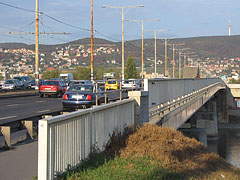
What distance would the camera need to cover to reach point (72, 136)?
27.0 ft

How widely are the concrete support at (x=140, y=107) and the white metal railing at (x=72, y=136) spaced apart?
2580 mm

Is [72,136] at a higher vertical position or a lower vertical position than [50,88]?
higher

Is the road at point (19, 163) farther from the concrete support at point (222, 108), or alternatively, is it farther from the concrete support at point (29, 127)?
the concrete support at point (222, 108)

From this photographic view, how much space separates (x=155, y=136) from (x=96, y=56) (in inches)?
7273

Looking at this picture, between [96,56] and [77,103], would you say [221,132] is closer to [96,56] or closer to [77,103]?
[77,103]

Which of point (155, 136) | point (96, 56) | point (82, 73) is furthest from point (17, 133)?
point (96, 56)

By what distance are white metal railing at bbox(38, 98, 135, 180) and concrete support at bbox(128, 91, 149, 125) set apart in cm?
258

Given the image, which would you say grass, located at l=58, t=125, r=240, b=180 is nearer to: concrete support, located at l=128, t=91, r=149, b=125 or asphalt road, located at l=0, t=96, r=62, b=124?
concrete support, located at l=128, t=91, r=149, b=125

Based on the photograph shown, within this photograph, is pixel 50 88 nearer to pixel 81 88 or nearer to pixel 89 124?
pixel 81 88

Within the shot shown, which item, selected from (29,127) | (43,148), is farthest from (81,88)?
(43,148)

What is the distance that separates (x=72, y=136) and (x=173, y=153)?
138 inches

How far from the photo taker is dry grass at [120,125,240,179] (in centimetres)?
970

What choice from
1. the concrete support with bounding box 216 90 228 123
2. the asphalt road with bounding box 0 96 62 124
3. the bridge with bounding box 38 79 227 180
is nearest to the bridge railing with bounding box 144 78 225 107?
the bridge with bounding box 38 79 227 180

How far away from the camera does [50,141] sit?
23.6 ft
